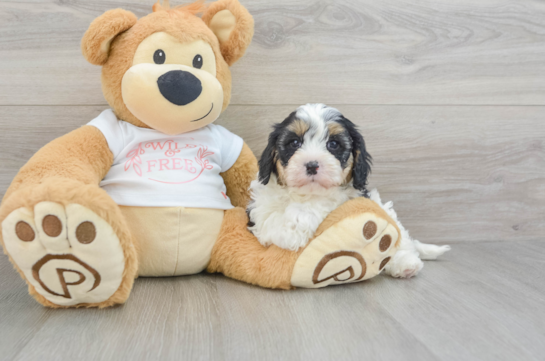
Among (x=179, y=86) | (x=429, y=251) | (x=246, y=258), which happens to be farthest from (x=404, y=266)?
(x=179, y=86)

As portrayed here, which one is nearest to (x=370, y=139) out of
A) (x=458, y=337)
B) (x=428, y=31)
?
(x=428, y=31)

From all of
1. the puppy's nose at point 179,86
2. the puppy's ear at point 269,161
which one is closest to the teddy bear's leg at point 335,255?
the puppy's ear at point 269,161

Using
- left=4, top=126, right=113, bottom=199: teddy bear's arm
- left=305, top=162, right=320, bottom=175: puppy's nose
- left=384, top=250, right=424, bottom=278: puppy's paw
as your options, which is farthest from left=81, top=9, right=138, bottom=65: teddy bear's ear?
left=384, top=250, right=424, bottom=278: puppy's paw

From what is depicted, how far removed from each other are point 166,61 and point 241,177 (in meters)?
0.48

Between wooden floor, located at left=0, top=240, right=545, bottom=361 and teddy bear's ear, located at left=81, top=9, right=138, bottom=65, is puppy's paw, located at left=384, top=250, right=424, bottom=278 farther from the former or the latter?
teddy bear's ear, located at left=81, top=9, right=138, bottom=65

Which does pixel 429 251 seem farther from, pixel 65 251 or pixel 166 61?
pixel 65 251

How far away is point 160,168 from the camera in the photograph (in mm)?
1381

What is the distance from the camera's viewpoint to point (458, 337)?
3.46 feet

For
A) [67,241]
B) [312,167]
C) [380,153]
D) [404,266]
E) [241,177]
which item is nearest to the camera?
[67,241]

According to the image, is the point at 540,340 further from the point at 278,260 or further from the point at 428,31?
the point at 428,31

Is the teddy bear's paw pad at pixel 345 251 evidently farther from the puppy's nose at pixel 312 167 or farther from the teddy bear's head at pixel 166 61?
the teddy bear's head at pixel 166 61

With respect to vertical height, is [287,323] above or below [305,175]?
below

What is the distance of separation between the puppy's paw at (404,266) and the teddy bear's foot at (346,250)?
0.19 meters

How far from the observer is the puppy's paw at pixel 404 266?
4.87 feet
